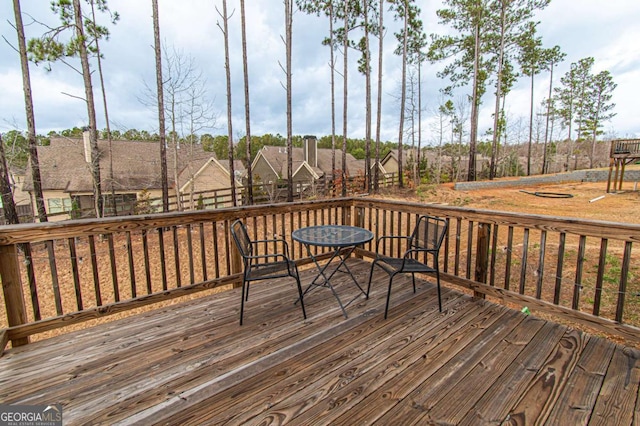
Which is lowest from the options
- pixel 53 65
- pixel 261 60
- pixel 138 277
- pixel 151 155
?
pixel 138 277

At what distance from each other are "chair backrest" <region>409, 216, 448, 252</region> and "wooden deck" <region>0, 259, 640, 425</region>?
2.04ft

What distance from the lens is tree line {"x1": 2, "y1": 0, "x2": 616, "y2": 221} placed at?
26.0 feet

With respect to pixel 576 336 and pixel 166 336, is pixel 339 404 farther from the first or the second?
pixel 576 336

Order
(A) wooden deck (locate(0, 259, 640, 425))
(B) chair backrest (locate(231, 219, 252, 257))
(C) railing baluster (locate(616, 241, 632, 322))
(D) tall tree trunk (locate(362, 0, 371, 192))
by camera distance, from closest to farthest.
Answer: (A) wooden deck (locate(0, 259, 640, 425)) → (C) railing baluster (locate(616, 241, 632, 322)) → (B) chair backrest (locate(231, 219, 252, 257)) → (D) tall tree trunk (locate(362, 0, 371, 192))

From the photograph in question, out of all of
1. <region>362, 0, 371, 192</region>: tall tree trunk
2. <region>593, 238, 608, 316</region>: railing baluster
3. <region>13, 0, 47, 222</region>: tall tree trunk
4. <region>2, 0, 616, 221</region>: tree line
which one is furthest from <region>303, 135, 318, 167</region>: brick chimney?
<region>593, 238, 608, 316</region>: railing baluster

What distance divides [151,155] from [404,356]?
60.0 ft

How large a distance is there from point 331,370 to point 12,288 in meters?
2.38

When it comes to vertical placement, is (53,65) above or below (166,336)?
above

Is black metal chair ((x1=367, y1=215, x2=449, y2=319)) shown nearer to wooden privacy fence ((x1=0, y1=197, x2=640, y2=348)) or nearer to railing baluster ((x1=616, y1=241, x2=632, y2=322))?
wooden privacy fence ((x1=0, y1=197, x2=640, y2=348))

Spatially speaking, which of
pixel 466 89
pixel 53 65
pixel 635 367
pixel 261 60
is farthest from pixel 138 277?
pixel 466 89

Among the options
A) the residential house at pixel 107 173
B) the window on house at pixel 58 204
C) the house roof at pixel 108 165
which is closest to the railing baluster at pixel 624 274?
the residential house at pixel 107 173

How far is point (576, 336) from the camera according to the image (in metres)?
2.18

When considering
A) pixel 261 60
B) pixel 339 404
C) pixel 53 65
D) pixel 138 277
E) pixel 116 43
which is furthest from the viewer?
pixel 261 60

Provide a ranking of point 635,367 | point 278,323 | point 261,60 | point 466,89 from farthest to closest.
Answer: point 466,89 → point 261,60 → point 278,323 → point 635,367
